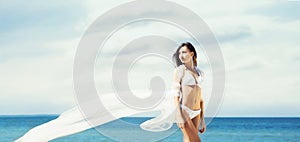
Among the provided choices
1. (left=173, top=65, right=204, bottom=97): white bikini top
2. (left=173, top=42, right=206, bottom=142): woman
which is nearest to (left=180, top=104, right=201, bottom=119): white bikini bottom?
(left=173, top=42, right=206, bottom=142): woman

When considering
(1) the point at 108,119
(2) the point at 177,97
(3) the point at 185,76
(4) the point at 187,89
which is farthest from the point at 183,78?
(1) the point at 108,119

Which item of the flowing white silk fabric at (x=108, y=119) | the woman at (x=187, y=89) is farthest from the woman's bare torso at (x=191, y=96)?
the flowing white silk fabric at (x=108, y=119)

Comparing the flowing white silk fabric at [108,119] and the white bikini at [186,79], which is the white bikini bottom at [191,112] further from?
the flowing white silk fabric at [108,119]

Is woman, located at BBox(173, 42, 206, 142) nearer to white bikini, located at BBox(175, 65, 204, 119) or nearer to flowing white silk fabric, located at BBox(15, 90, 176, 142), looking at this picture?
white bikini, located at BBox(175, 65, 204, 119)

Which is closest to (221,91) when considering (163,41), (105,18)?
(163,41)

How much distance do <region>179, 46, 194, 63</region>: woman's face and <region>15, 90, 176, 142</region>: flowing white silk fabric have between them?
389mm

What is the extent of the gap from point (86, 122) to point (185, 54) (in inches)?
84.7

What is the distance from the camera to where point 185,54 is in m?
5.49

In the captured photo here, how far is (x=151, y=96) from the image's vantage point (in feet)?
20.4

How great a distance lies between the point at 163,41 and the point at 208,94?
35.5 inches

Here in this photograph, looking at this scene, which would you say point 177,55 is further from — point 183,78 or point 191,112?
point 191,112

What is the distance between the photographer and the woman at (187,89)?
545 cm

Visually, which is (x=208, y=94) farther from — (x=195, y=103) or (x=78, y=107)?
(x=78, y=107)

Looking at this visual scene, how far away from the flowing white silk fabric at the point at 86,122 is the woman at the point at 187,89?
0.15 meters
